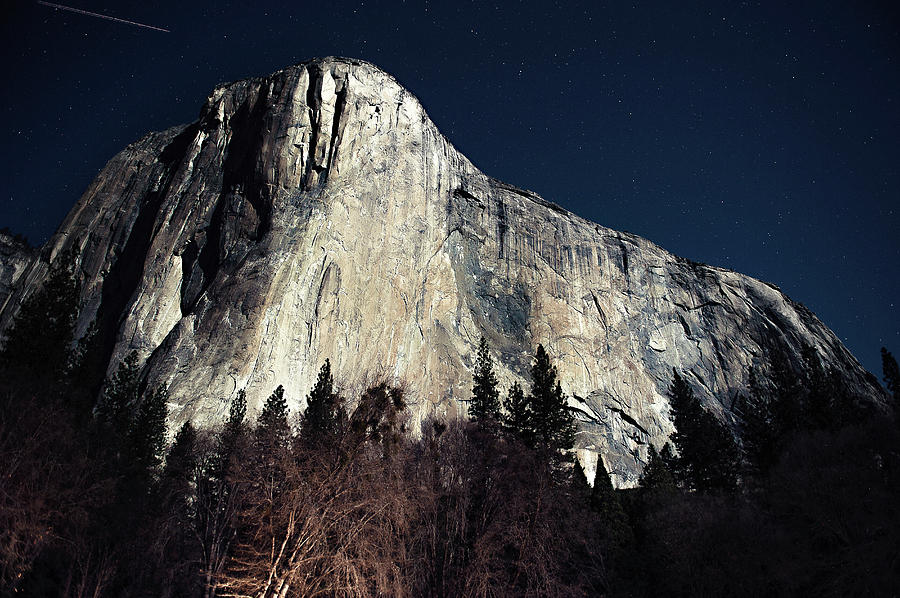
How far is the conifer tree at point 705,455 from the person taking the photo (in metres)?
36.6

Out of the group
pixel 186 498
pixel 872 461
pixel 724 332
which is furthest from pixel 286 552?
pixel 724 332

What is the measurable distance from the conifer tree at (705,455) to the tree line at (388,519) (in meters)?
5.40

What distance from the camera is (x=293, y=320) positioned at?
52.0 meters

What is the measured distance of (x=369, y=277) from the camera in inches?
2248

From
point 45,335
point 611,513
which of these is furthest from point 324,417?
point 611,513

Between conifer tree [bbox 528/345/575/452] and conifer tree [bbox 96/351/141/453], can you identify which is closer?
conifer tree [bbox 96/351/141/453]

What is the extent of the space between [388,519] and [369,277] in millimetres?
39629

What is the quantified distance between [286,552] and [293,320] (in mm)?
36231

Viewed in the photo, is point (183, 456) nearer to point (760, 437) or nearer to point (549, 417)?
point (549, 417)

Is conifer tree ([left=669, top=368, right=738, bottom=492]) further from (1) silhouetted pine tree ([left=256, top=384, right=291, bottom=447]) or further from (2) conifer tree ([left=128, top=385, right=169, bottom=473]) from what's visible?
(2) conifer tree ([left=128, top=385, right=169, bottom=473])

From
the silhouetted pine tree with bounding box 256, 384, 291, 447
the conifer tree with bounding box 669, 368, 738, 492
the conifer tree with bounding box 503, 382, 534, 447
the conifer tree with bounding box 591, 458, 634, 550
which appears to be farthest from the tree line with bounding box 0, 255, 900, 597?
the conifer tree with bounding box 669, 368, 738, 492

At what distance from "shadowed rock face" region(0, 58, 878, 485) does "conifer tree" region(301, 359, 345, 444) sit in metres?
7.92

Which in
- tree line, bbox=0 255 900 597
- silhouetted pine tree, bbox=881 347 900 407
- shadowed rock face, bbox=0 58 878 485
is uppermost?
shadowed rock face, bbox=0 58 878 485

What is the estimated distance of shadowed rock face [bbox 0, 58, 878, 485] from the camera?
5228cm
